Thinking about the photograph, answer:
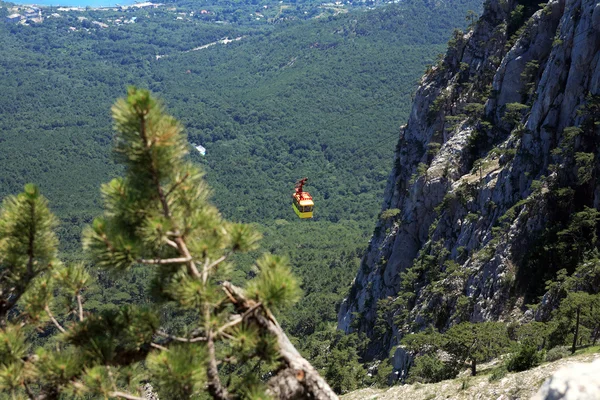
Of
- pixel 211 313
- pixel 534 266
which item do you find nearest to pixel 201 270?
pixel 211 313

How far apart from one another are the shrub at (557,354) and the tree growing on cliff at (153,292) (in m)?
17.0

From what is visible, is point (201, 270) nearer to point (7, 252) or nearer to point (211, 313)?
point (211, 313)

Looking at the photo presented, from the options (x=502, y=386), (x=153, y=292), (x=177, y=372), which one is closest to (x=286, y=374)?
(x=177, y=372)

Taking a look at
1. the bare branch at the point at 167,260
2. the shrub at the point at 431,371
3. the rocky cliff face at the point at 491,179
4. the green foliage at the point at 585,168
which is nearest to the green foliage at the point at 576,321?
the rocky cliff face at the point at 491,179

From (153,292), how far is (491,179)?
42996mm

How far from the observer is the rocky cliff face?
37594mm

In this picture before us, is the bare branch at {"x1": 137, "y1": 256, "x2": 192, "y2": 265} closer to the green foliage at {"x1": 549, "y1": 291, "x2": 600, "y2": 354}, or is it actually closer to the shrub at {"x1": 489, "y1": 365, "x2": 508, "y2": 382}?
the shrub at {"x1": 489, "y1": 365, "x2": 508, "y2": 382}

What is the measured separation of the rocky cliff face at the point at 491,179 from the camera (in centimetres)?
3759

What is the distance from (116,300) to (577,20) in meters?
96.6

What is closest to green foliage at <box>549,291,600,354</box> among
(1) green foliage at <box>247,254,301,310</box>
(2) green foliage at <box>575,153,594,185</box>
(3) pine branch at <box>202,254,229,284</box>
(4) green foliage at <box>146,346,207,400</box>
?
(2) green foliage at <box>575,153,594,185</box>

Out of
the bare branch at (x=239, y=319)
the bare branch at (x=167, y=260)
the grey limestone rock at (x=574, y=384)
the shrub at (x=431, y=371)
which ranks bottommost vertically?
the shrub at (x=431, y=371)

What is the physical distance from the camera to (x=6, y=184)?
594 ft

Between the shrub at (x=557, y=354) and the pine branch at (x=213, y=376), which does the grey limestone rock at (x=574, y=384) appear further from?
the shrub at (x=557, y=354)

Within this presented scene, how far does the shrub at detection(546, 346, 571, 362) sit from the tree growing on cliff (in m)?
17.0
